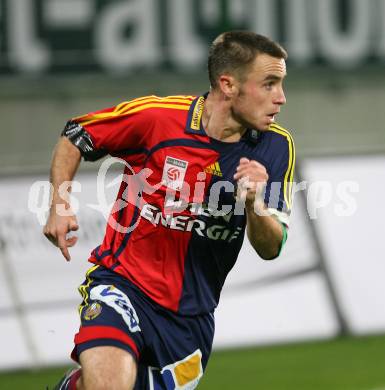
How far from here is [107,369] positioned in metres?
4.75

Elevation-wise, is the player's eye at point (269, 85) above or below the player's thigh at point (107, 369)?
above

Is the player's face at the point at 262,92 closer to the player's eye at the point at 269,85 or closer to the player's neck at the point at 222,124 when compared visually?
the player's eye at the point at 269,85

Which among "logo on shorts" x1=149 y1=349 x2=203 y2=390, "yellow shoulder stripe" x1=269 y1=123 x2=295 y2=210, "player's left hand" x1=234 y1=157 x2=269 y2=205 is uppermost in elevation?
"player's left hand" x1=234 y1=157 x2=269 y2=205

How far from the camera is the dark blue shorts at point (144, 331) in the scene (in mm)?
4953

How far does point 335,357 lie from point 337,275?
1.11 metres

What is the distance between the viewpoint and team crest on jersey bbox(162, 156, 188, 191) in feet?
17.3

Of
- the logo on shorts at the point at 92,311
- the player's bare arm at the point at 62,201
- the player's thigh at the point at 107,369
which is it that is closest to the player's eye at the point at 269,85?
the player's bare arm at the point at 62,201

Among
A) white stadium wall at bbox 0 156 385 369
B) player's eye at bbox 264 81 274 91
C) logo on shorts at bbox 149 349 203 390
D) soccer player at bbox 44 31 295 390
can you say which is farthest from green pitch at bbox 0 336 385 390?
player's eye at bbox 264 81 274 91

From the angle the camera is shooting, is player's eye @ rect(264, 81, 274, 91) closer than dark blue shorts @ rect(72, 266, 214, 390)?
No

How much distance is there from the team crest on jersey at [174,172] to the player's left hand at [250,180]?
0.63m

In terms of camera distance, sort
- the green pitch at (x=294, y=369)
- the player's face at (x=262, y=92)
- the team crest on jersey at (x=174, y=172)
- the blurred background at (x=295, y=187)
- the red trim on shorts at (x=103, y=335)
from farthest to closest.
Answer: the blurred background at (x=295, y=187) → the green pitch at (x=294, y=369) → the team crest on jersey at (x=174, y=172) → the player's face at (x=262, y=92) → the red trim on shorts at (x=103, y=335)

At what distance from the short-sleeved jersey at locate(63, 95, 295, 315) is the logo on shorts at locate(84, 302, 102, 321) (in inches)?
8.5

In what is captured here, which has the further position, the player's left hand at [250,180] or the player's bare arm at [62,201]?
the player's bare arm at [62,201]

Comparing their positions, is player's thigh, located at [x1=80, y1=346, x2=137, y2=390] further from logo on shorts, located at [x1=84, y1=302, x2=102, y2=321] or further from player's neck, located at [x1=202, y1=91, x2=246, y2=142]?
player's neck, located at [x1=202, y1=91, x2=246, y2=142]
